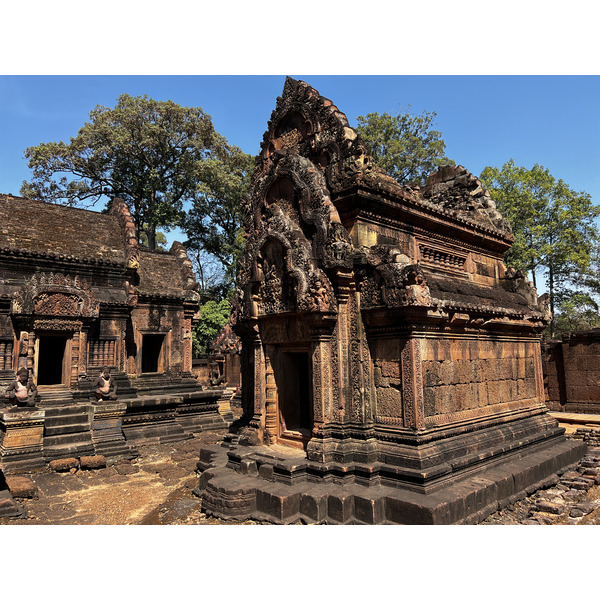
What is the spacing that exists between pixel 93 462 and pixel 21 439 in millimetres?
1860

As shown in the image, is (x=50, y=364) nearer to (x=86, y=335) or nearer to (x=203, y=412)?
(x=86, y=335)

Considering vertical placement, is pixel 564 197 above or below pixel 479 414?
above

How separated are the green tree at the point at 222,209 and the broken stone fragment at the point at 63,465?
21116 mm

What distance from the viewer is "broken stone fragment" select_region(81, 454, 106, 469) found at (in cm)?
1012

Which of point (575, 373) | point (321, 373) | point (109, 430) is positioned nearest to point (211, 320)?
point (109, 430)

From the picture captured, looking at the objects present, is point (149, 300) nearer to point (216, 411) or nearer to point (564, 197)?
point (216, 411)

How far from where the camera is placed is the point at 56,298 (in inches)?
530

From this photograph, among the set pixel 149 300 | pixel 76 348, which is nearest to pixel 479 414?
pixel 76 348

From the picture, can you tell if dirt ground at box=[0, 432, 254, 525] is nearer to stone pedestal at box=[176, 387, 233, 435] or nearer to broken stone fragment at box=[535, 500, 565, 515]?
stone pedestal at box=[176, 387, 233, 435]

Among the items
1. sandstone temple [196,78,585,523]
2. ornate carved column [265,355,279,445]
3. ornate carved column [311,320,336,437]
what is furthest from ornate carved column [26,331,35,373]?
ornate carved column [311,320,336,437]

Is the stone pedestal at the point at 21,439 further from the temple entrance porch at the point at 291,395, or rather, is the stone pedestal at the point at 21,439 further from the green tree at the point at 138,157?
the green tree at the point at 138,157

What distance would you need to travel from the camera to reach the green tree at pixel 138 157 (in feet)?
101

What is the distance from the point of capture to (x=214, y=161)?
31266 millimetres

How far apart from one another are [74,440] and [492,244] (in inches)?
453
